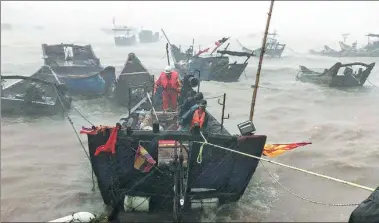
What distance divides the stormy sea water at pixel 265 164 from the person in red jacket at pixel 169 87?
10.6 ft

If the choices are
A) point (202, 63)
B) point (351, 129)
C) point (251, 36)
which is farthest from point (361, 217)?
point (251, 36)

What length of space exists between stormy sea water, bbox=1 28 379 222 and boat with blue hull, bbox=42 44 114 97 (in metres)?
0.73

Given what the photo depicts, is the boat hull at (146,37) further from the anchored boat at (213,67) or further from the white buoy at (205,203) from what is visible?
the white buoy at (205,203)

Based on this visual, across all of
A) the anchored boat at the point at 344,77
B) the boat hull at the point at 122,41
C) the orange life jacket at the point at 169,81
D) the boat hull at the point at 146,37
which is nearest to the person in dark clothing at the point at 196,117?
the orange life jacket at the point at 169,81

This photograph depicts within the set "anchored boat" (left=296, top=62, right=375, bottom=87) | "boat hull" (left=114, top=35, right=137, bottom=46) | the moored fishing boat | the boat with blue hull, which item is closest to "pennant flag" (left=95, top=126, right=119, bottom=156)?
the boat with blue hull

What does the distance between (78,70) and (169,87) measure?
12.2m

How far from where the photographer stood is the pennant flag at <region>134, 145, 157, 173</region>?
280 inches

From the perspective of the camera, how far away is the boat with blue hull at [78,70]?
18.2 metres

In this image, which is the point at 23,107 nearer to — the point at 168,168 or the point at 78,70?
the point at 78,70

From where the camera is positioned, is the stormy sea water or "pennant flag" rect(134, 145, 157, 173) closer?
"pennant flag" rect(134, 145, 157, 173)

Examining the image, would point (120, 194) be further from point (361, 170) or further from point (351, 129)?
point (351, 129)

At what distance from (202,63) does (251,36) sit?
153ft

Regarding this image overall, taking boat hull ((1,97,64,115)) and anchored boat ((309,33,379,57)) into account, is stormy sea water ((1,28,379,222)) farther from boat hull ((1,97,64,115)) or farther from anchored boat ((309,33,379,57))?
anchored boat ((309,33,379,57))

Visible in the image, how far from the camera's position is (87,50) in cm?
2361
